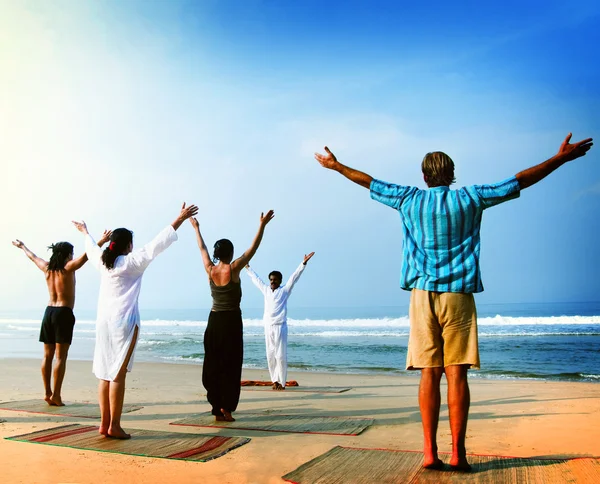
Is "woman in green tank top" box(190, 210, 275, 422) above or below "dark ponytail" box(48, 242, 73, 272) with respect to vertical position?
below

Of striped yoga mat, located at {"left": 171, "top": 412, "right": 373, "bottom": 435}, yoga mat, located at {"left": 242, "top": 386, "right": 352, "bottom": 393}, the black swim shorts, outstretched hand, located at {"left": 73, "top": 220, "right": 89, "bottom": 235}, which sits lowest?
yoga mat, located at {"left": 242, "top": 386, "right": 352, "bottom": 393}

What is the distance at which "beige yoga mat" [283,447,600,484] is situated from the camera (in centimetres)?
372

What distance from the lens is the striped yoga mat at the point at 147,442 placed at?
456cm

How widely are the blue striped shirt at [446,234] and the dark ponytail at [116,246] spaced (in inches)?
109

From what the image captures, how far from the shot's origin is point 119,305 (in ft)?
17.5

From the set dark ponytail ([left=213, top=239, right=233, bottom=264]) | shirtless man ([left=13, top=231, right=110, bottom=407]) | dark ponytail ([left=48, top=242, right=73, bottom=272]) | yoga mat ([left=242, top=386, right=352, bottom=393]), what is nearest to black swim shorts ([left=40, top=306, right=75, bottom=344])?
shirtless man ([left=13, top=231, right=110, bottom=407])

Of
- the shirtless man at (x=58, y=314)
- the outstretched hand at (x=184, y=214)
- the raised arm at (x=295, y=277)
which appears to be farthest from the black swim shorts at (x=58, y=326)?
the raised arm at (x=295, y=277)

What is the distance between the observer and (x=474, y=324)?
3.98 meters

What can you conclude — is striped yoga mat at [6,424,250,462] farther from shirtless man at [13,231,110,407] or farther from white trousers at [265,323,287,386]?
white trousers at [265,323,287,386]

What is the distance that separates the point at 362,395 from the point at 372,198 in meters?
5.58

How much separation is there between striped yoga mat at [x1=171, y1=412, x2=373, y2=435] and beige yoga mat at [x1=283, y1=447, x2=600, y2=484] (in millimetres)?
1253

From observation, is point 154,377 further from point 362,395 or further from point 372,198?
point 372,198

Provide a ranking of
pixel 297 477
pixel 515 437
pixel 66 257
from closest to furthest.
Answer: pixel 297 477 → pixel 515 437 → pixel 66 257

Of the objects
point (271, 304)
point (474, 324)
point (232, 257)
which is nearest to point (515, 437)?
point (474, 324)
